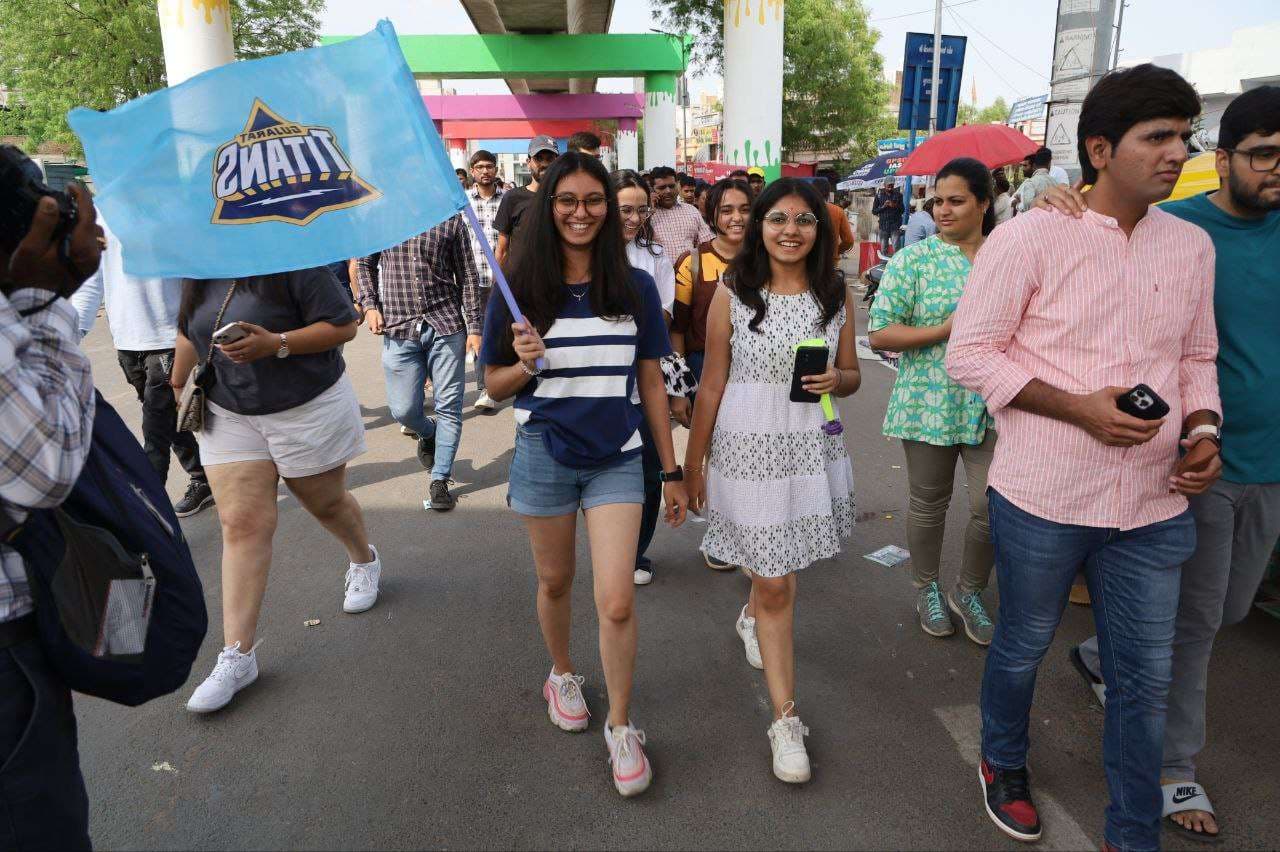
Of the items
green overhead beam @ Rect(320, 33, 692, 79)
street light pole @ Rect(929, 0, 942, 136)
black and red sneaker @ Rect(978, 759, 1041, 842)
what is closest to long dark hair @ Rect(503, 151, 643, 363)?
black and red sneaker @ Rect(978, 759, 1041, 842)

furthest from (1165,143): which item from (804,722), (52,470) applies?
(52,470)

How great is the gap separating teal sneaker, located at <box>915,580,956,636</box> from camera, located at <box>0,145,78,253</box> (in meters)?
3.34

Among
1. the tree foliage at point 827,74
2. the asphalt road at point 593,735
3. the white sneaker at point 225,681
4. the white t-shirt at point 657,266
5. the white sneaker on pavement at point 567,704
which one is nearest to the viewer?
the asphalt road at point 593,735

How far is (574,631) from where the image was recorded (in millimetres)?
3695

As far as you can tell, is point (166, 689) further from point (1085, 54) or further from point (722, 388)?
point (1085, 54)

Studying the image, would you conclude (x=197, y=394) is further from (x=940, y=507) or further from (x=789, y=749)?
(x=940, y=507)

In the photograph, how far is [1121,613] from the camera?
2236 mm

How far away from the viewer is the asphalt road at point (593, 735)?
2541 mm

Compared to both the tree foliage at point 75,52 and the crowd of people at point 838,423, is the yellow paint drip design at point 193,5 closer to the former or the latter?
the crowd of people at point 838,423

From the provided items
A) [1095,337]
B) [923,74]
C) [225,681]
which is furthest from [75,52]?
[1095,337]

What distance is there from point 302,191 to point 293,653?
6.77 feet

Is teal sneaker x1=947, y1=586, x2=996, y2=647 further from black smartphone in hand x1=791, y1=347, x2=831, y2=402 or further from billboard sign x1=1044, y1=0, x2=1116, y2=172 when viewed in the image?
billboard sign x1=1044, y1=0, x2=1116, y2=172

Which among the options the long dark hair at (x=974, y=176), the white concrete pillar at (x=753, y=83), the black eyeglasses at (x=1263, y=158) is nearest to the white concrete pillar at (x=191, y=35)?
the white concrete pillar at (x=753, y=83)

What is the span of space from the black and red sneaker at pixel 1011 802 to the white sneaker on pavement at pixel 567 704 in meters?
1.34
